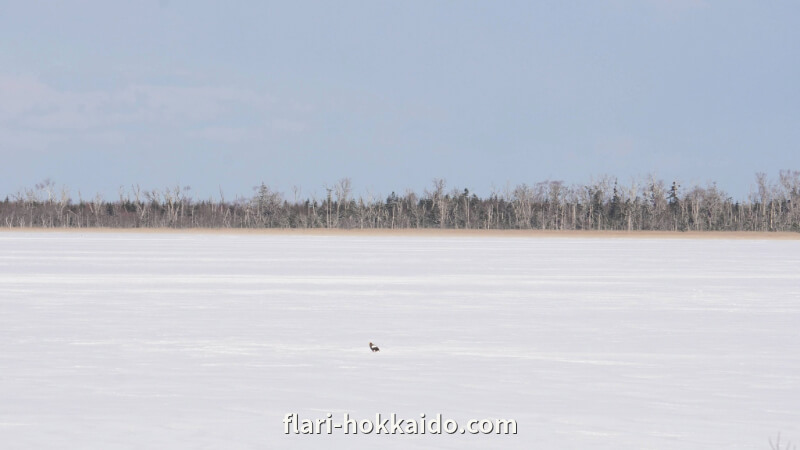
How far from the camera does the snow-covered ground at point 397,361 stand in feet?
24.7

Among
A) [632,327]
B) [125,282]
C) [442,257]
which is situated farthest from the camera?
[442,257]

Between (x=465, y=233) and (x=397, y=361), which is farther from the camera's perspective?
(x=465, y=233)

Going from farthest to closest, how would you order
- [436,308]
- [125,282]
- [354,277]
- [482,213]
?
[482,213] → [354,277] → [125,282] → [436,308]

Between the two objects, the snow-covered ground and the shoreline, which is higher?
the shoreline

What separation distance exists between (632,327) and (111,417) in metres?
7.49

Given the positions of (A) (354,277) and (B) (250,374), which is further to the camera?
(A) (354,277)

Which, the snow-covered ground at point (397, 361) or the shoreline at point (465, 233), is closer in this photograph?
the snow-covered ground at point (397, 361)

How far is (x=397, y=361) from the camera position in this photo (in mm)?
10633

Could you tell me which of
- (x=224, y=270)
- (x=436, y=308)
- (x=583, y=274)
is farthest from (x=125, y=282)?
(x=583, y=274)

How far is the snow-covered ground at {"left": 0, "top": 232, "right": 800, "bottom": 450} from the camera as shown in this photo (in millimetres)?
7531

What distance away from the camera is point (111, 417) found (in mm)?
7891

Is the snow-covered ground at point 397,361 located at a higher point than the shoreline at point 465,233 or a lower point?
lower

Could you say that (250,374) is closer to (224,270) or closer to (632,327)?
(632,327)

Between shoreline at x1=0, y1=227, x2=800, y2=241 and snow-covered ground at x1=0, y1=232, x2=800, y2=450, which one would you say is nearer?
snow-covered ground at x1=0, y1=232, x2=800, y2=450
